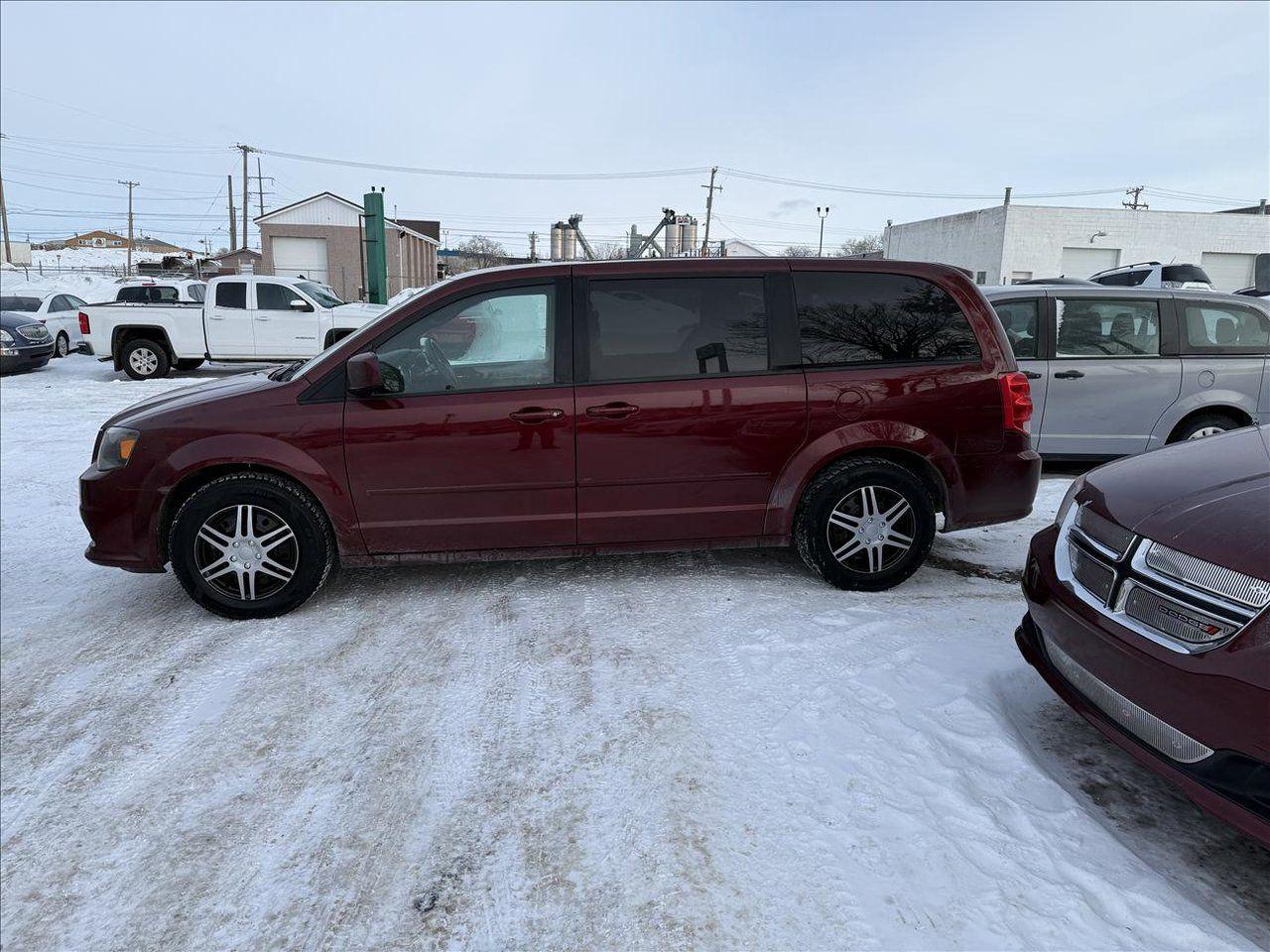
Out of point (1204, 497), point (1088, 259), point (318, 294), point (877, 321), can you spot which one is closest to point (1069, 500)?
point (1204, 497)

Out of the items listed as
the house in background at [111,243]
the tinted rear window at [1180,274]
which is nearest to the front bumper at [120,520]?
the tinted rear window at [1180,274]

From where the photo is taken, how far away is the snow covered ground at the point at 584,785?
2.22 meters

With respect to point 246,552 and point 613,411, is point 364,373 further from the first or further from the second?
point 613,411

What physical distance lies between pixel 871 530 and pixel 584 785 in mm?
2306

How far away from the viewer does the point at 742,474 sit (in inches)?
169

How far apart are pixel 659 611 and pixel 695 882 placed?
1.92m

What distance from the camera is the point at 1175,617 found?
2346 mm

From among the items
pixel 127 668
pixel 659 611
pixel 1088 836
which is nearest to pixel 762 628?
pixel 659 611

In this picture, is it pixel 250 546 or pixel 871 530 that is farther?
pixel 871 530

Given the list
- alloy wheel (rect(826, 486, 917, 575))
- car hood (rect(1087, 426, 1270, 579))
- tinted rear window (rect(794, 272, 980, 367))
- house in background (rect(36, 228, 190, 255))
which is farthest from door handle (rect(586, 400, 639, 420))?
house in background (rect(36, 228, 190, 255))

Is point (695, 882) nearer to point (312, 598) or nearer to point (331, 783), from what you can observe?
point (331, 783)

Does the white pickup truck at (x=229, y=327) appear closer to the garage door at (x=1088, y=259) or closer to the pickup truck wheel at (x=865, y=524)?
the pickup truck wheel at (x=865, y=524)

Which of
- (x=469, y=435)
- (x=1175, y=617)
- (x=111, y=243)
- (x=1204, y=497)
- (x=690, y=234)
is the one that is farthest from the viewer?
(x=111, y=243)

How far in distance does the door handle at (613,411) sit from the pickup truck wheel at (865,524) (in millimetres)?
1074
